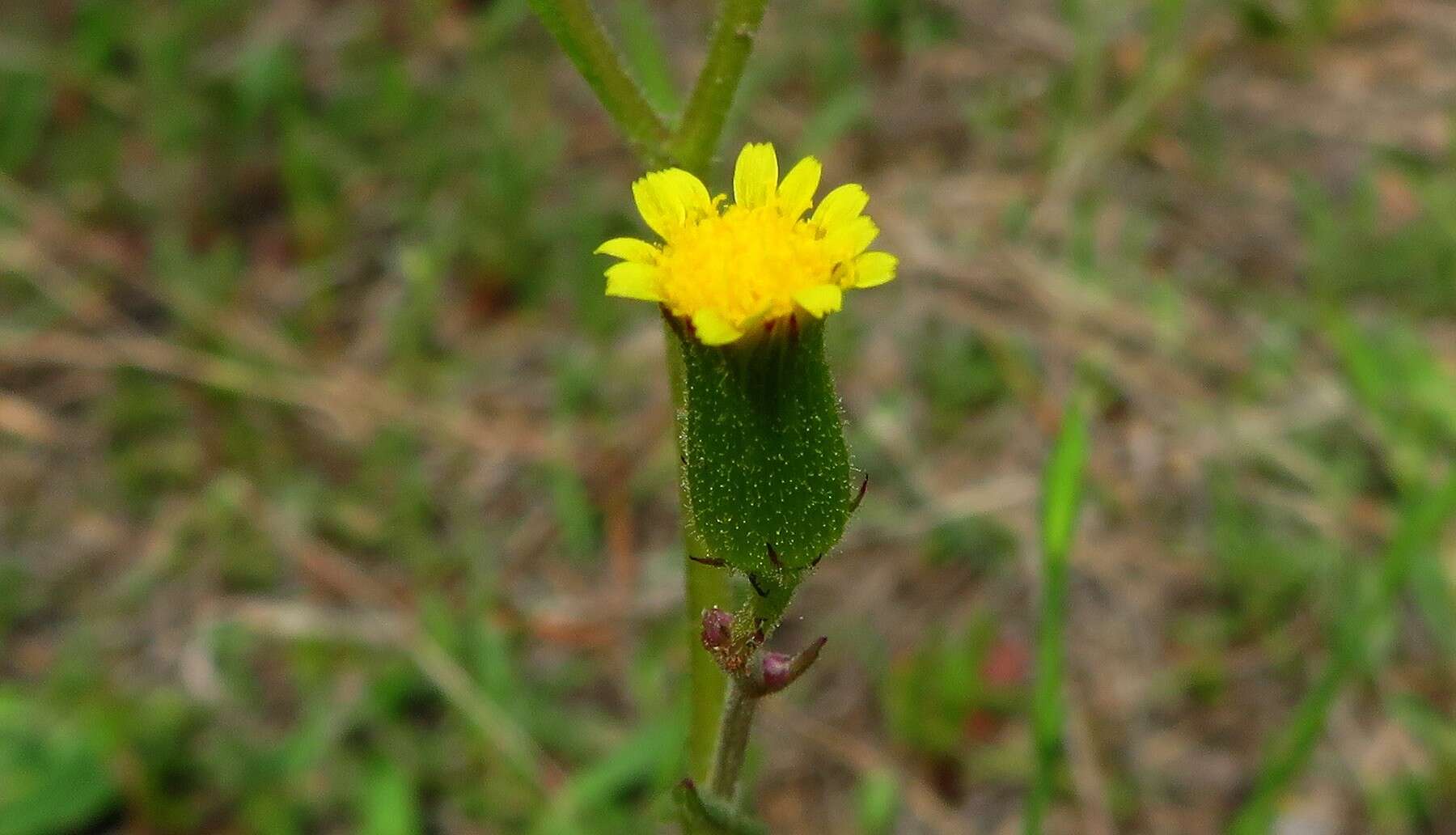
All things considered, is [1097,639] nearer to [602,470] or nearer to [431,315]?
[602,470]

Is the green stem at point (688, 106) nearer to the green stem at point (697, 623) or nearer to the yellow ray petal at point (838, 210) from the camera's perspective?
the green stem at point (697, 623)

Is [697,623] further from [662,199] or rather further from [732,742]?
[662,199]

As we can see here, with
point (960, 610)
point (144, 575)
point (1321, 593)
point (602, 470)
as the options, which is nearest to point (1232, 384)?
point (1321, 593)

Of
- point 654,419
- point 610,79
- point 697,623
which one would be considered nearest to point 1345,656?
point 697,623

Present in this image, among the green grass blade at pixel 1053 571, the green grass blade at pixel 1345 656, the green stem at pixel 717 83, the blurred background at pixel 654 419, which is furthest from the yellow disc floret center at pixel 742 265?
the green grass blade at pixel 1345 656

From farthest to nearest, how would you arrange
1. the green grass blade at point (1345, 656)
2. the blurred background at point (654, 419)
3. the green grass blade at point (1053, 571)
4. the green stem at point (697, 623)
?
the blurred background at point (654, 419) → the green grass blade at point (1345, 656) → the green grass blade at point (1053, 571) → the green stem at point (697, 623)
